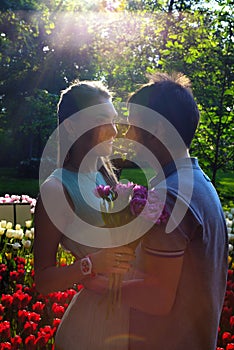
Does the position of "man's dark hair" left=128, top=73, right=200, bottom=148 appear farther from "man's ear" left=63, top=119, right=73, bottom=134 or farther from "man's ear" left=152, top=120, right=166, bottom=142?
"man's ear" left=63, top=119, right=73, bottom=134

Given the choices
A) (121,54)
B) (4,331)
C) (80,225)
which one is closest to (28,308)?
(4,331)

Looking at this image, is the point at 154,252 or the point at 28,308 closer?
the point at 154,252

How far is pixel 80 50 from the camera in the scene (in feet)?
67.5

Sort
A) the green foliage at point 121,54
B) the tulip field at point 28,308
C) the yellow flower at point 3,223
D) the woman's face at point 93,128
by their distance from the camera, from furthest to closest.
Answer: the green foliage at point 121,54 < the yellow flower at point 3,223 < the tulip field at point 28,308 < the woman's face at point 93,128

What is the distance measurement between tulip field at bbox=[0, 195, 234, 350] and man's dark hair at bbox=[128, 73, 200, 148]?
1.30 m

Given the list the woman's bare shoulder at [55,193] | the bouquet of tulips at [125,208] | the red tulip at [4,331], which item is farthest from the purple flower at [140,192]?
the red tulip at [4,331]

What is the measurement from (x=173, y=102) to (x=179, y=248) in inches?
18.0

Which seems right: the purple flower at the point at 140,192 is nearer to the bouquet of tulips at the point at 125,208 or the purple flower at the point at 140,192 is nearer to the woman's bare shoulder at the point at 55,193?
the bouquet of tulips at the point at 125,208

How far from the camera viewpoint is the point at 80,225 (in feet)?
→ 5.67

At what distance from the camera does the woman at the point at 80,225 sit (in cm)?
158

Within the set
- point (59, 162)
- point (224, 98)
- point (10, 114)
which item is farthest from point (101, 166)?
point (10, 114)

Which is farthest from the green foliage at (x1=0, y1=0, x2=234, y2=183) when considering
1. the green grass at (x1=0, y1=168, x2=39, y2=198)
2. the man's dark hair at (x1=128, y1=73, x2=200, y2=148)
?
the green grass at (x1=0, y1=168, x2=39, y2=198)

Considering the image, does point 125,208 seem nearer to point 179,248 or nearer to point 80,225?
point 179,248

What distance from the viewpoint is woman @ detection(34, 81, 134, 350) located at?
5.20ft
